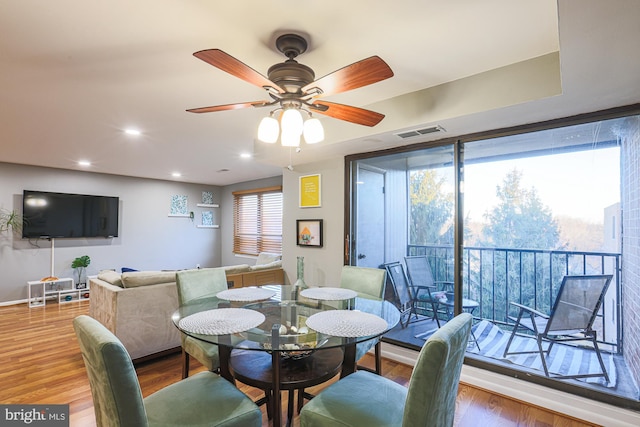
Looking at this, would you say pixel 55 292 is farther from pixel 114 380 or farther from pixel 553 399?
pixel 553 399

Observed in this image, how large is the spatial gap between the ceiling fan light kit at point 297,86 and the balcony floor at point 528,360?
2.22 m

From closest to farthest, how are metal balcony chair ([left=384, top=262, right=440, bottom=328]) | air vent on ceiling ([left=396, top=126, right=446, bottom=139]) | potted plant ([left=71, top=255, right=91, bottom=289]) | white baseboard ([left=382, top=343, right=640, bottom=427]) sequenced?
white baseboard ([left=382, top=343, right=640, bottom=427]) < air vent on ceiling ([left=396, top=126, right=446, bottom=139]) < metal balcony chair ([left=384, top=262, right=440, bottom=328]) < potted plant ([left=71, top=255, right=91, bottom=289])

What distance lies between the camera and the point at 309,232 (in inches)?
147

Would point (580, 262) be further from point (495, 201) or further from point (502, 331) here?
point (502, 331)

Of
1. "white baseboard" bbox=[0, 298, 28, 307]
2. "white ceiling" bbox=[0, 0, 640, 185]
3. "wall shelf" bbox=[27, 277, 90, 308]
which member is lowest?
"white baseboard" bbox=[0, 298, 28, 307]

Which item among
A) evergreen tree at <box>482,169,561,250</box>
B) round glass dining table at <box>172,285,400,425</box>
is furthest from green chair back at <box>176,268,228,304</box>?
evergreen tree at <box>482,169,561,250</box>

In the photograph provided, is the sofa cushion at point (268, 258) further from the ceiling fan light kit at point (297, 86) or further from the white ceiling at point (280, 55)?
the ceiling fan light kit at point (297, 86)

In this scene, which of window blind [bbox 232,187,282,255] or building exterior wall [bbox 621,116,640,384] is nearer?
building exterior wall [bbox 621,116,640,384]

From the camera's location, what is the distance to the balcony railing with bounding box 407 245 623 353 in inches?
93.4

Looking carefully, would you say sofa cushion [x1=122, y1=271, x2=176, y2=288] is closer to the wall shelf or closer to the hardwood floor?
the hardwood floor

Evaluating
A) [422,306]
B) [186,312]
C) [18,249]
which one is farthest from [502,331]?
[18,249]

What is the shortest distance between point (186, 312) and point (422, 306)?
2.52 metres

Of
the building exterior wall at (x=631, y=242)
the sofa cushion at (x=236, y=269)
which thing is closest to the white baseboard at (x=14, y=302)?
the sofa cushion at (x=236, y=269)

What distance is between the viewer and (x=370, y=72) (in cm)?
143
